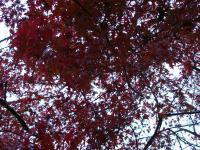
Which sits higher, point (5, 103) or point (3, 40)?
point (3, 40)

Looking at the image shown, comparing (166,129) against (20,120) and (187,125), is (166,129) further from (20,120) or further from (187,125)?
(20,120)

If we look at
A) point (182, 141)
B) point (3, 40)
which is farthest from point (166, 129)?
point (3, 40)

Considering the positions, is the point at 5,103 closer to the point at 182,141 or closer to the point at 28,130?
the point at 28,130

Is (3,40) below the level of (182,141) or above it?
above

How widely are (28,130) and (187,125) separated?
500 cm

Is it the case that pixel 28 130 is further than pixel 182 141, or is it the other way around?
pixel 182 141

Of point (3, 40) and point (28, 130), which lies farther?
point (28, 130)

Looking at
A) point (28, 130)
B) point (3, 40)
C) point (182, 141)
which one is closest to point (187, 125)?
point (182, 141)

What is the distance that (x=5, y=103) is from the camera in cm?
1051

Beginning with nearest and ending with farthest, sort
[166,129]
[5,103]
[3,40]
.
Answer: [3,40], [5,103], [166,129]

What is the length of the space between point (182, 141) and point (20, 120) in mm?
5029

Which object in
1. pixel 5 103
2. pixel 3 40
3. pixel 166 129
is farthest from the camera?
pixel 166 129

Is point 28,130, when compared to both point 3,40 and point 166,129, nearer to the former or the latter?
point 3,40

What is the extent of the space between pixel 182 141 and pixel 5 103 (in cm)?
553
